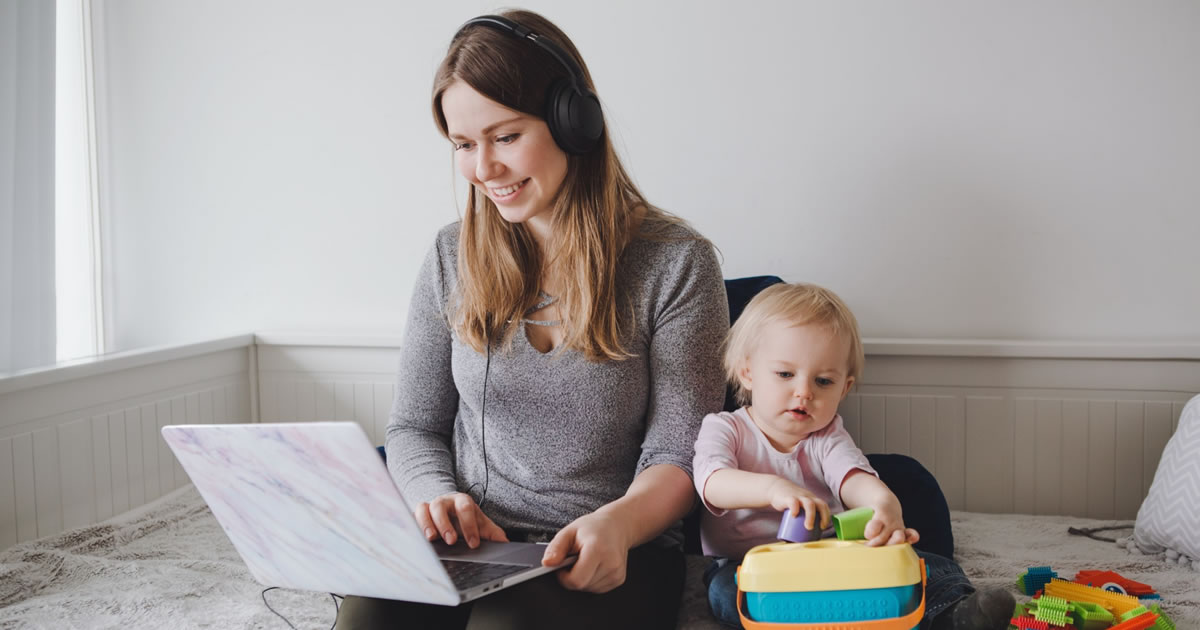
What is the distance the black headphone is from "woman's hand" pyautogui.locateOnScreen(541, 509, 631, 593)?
0.48m

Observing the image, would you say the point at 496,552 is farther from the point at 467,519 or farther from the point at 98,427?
the point at 98,427

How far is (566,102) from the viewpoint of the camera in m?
1.13

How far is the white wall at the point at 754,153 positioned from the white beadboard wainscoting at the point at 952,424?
0.07 m

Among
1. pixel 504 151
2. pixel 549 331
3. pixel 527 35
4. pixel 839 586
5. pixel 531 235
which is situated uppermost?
pixel 527 35

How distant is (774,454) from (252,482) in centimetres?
69

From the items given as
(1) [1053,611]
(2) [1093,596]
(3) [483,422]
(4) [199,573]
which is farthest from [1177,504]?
(4) [199,573]

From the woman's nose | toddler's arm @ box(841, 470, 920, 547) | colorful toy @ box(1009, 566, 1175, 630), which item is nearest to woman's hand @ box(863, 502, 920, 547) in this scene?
toddler's arm @ box(841, 470, 920, 547)

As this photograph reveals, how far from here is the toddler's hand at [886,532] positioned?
0.95m

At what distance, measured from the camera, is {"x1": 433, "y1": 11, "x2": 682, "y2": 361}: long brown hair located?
1.13 metres

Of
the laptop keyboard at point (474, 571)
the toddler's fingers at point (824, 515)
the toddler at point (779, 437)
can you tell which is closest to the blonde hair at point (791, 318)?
the toddler at point (779, 437)

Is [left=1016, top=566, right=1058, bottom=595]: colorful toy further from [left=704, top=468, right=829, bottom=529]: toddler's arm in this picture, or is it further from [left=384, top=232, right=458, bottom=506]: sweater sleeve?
[left=384, top=232, right=458, bottom=506]: sweater sleeve

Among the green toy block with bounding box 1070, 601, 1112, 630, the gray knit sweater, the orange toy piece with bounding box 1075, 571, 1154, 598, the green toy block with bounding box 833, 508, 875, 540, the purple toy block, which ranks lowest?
the orange toy piece with bounding box 1075, 571, 1154, 598

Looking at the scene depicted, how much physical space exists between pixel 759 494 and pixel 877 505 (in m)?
0.14

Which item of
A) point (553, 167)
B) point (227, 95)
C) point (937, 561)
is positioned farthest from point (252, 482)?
point (227, 95)
